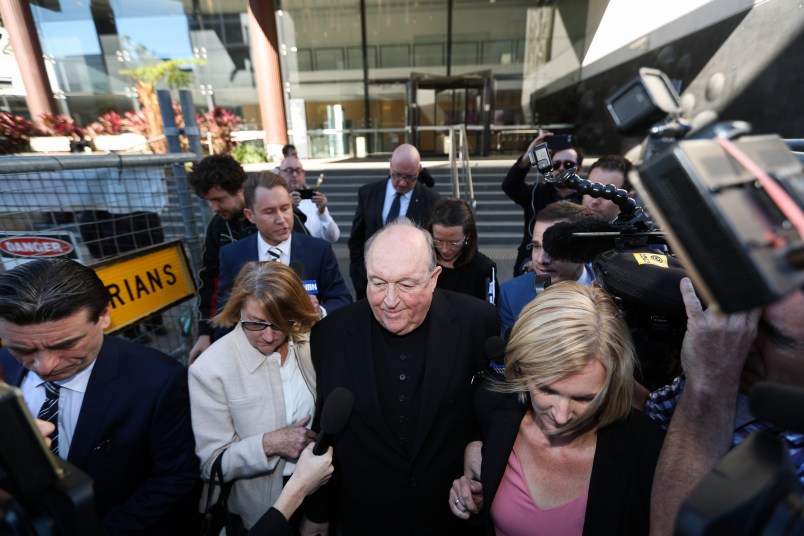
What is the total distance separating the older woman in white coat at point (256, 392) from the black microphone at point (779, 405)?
1579 millimetres

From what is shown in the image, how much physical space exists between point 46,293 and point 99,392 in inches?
16.7

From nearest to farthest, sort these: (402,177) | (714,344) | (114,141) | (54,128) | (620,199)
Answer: (714,344) < (620,199) < (402,177) < (54,128) < (114,141)

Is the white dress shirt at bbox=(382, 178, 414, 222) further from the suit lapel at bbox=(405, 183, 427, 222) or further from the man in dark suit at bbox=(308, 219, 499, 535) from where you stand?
the man in dark suit at bbox=(308, 219, 499, 535)

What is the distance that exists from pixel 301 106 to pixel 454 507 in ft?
48.3

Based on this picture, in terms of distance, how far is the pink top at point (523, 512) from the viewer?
1272mm

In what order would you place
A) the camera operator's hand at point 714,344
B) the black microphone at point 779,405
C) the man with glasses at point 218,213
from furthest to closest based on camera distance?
the man with glasses at point 218,213 → the camera operator's hand at point 714,344 → the black microphone at point 779,405

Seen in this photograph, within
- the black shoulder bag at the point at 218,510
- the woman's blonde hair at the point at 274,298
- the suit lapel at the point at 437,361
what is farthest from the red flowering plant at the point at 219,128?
the suit lapel at the point at 437,361

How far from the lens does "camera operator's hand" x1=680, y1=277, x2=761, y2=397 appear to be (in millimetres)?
893

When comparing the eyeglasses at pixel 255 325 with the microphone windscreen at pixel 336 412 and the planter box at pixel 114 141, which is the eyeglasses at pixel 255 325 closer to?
the microphone windscreen at pixel 336 412

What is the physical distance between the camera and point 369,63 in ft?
46.5

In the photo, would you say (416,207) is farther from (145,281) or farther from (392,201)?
(145,281)

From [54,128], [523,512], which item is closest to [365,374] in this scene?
[523,512]

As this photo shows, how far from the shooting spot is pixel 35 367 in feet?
4.66

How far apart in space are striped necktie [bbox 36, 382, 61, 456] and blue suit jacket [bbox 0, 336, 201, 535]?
88 mm
